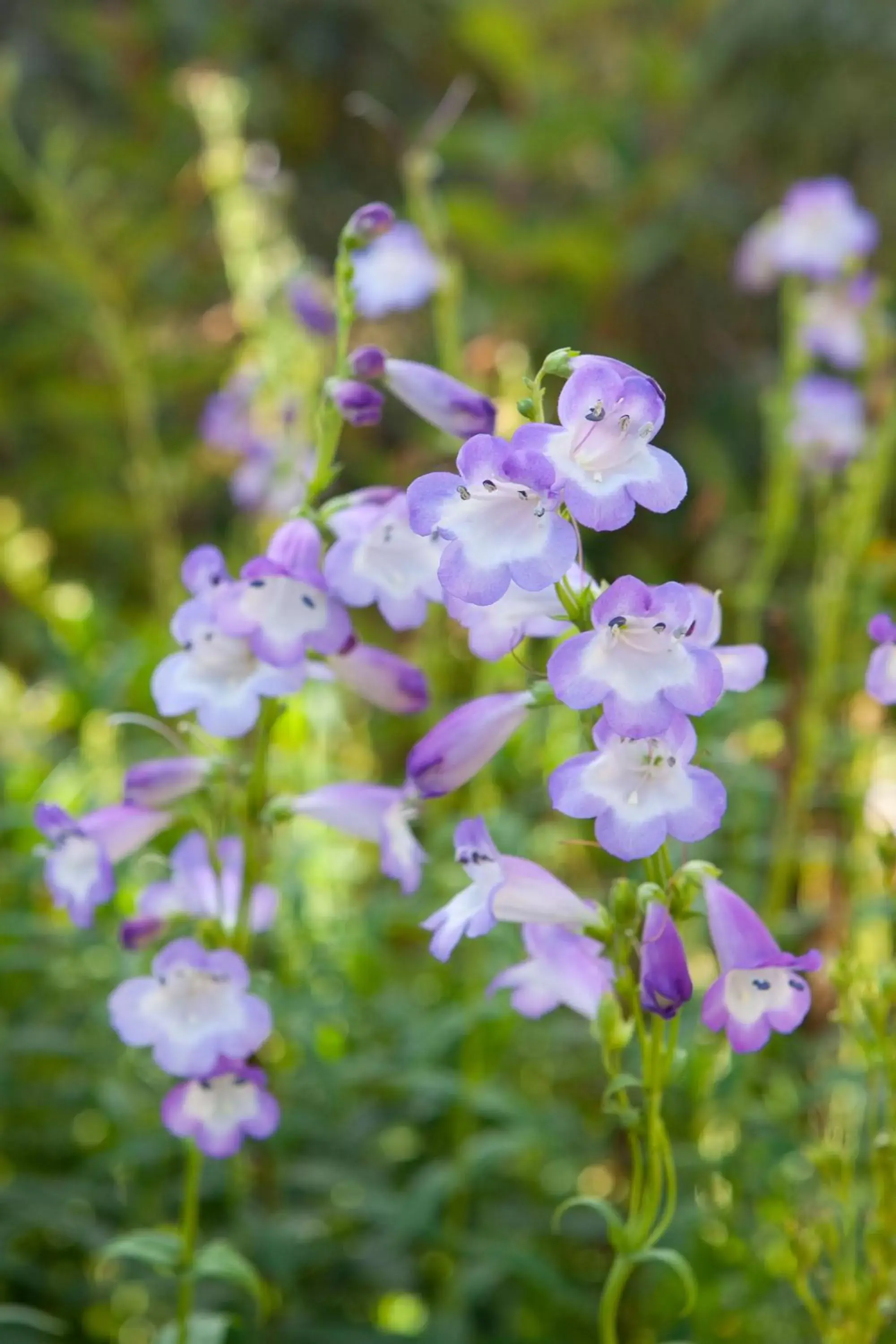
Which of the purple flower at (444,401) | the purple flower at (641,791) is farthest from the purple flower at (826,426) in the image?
the purple flower at (641,791)

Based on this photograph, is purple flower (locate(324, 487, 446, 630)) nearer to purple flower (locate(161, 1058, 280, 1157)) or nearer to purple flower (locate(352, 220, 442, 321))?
purple flower (locate(161, 1058, 280, 1157))

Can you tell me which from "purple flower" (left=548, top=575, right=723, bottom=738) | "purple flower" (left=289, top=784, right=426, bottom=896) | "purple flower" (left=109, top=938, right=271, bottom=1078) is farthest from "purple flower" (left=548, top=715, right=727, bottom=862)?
"purple flower" (left=109, top=938, right=271, bottom=1078)

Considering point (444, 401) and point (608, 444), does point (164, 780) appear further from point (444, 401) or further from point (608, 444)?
point (608, 444)

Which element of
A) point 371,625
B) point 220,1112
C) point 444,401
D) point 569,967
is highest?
point 371,625

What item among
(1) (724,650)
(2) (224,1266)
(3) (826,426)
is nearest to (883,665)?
(1) (724,650)

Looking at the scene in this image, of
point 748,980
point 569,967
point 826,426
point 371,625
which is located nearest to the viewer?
point 748,980

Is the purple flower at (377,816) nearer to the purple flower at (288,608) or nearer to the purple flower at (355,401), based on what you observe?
the purple flower at (288,608)

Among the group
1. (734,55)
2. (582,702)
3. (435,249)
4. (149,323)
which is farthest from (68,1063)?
(734,55)

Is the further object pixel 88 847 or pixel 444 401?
pixel 88 847
